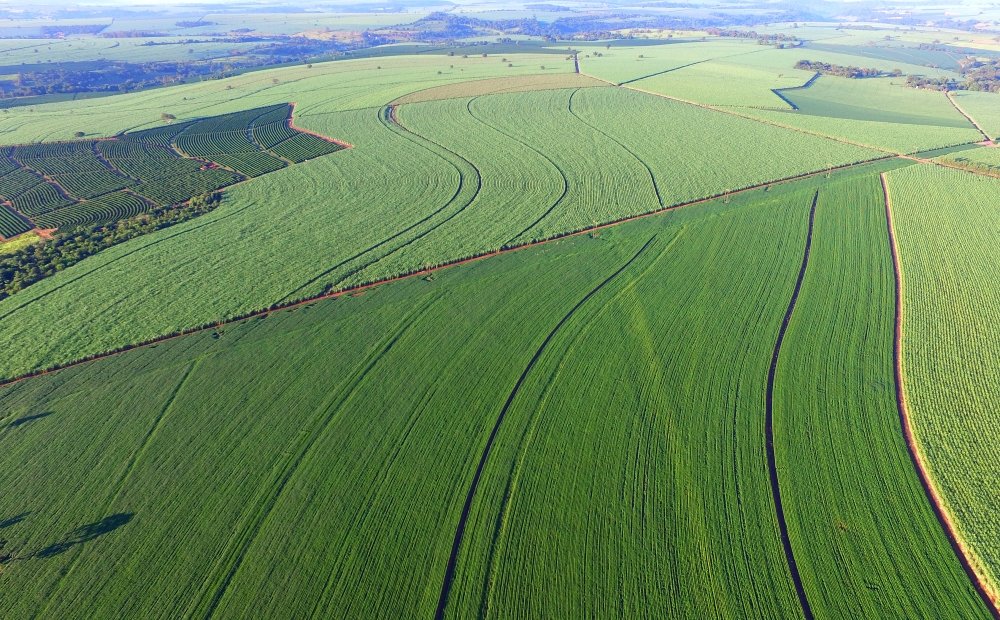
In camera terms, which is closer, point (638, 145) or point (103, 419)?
point (103, 419)

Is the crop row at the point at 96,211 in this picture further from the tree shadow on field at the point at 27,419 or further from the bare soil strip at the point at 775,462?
the bare soil strip at the point at 775,462

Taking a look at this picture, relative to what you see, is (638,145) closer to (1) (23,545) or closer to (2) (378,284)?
(2) (378,284)

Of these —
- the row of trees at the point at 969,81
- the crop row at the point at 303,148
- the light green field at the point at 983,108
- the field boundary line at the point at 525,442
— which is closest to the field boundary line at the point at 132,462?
the field boundary line at the point at 525,442

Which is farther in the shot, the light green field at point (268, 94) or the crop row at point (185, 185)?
the light green field at point (268, 94)

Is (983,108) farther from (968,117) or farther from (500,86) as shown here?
(500,86)

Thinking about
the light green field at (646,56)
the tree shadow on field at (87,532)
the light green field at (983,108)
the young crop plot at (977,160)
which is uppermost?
the light green field at (646,56)

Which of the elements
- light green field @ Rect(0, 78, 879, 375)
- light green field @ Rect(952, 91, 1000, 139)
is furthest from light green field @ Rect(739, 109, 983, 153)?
light green field @ Rect(0, 78, 879, 375)

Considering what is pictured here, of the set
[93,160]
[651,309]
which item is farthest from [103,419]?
[93,160]
